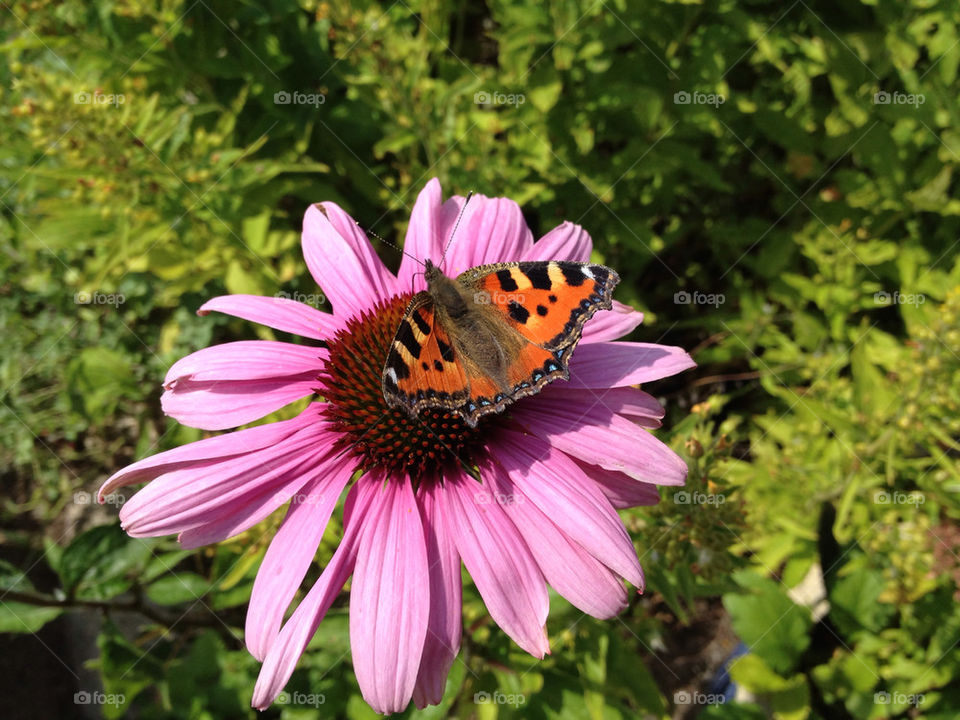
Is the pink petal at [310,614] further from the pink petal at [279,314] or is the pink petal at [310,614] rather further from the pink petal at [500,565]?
the pink petal at [279,314]

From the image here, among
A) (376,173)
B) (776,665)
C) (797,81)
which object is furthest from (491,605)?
(797,81)

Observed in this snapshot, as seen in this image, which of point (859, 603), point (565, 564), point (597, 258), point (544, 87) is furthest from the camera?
point (597, 258)

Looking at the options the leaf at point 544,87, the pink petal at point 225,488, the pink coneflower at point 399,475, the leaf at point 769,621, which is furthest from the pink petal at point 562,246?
the leaf at point 769,621

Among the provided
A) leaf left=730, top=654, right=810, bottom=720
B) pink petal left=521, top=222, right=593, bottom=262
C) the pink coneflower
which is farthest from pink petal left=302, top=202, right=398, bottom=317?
leaf left=730, top=654, right=810, bottom=720

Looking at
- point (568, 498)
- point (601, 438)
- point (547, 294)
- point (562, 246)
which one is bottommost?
point (568, 498)

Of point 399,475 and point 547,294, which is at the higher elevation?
point 547,294

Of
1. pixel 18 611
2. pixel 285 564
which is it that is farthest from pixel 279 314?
pixel 18 611

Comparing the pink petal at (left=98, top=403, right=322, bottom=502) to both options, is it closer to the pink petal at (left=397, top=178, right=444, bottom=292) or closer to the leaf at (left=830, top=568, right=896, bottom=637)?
the pink petal at (left=397, top=178, right=444, bottom=292)

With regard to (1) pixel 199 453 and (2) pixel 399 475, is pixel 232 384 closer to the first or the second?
(1) pixel 199 453
